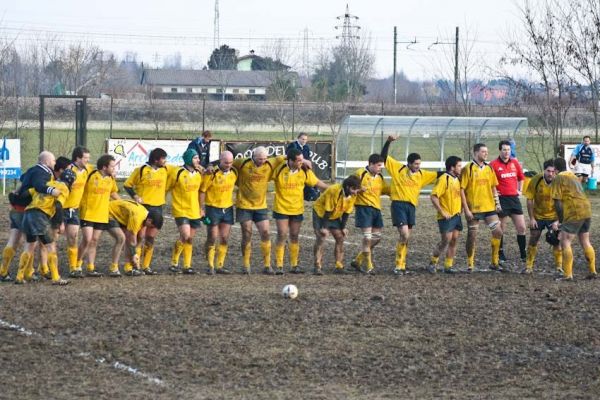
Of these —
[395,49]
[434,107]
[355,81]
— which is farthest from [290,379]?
[395,49]

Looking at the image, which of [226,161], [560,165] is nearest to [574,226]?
[560,165]

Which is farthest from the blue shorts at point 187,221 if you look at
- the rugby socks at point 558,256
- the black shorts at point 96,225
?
the rugby socks at point 558,256

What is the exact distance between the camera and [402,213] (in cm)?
1617

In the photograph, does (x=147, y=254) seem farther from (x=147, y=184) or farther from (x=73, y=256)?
(x=73, y=256)

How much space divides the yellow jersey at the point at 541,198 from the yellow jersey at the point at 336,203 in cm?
286

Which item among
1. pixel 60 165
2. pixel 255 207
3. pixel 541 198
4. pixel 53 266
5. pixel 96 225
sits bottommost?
Result: pixel 53 266

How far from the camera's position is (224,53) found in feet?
257

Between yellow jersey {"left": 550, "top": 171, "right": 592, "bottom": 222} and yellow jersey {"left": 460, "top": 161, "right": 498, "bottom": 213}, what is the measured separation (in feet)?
→ 4.67

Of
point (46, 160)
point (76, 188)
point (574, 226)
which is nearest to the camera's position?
point (46, 160)

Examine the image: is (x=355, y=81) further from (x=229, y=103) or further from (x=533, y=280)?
(x=533, y=280)

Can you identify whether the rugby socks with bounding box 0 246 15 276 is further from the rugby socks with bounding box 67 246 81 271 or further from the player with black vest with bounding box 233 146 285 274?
the player with black vest with bounding box 233 146 285 274

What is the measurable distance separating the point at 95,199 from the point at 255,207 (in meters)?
2.39

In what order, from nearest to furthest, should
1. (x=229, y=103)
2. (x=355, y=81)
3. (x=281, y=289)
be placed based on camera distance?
(x=281, y=289) → (x=229, y=103) → (x=355, y=81)

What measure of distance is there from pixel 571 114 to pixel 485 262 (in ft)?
98.9
